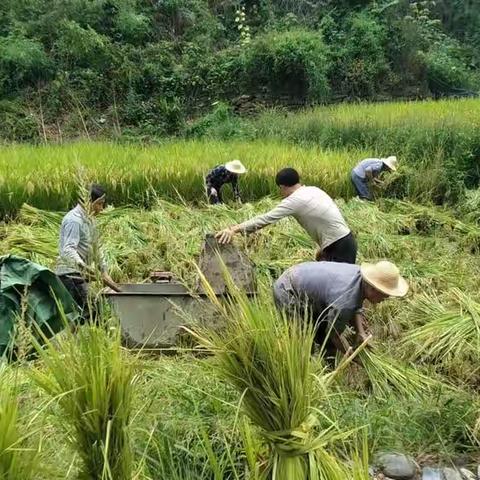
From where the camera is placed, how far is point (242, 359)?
2.09 meters

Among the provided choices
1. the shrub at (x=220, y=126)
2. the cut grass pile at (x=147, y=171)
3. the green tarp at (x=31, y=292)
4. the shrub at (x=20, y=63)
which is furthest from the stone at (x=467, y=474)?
the shrub at (x=20, y=63)

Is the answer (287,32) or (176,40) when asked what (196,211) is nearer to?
(287,32)

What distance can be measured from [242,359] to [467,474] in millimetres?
1859

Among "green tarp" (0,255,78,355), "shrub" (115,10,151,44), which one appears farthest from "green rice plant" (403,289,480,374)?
"shrub" (115,10,151,44)

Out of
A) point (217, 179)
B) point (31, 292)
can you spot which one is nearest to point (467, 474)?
point (31, 292)

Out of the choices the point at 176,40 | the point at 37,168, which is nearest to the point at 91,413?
the point at 37,168

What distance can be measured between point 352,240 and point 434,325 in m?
0.84

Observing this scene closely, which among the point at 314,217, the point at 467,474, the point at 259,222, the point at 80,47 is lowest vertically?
the point at 80,47

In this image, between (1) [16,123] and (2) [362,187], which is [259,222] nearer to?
(2) [362,187]

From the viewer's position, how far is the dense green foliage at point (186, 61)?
15617mm

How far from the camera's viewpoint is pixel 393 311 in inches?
208

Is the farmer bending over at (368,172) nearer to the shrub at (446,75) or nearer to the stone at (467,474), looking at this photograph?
the stone at (467,474)

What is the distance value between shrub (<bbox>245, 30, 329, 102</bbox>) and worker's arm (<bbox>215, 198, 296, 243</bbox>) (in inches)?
463

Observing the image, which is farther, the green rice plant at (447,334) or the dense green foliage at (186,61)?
the dense green foliage at (186,61)
